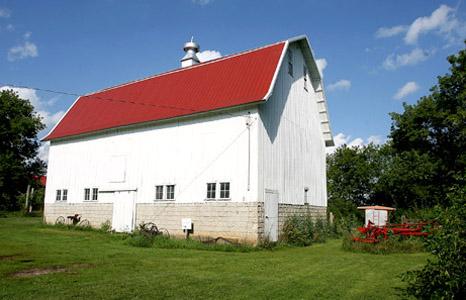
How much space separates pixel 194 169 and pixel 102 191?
6628 mm

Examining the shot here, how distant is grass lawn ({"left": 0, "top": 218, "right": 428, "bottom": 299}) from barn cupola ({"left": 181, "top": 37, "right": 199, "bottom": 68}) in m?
14.2

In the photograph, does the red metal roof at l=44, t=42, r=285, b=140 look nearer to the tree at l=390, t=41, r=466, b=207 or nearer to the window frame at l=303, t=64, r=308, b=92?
the window frame at l=303, t=64, r=308, b=92

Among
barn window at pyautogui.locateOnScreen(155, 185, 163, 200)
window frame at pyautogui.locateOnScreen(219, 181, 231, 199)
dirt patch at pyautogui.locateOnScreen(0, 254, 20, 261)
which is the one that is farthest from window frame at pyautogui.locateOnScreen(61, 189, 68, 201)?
dirt patch at pyautogui.locateOnScreen(0, 254, 20, 261)

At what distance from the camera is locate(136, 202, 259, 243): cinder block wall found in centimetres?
1612

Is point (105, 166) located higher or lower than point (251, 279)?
higher

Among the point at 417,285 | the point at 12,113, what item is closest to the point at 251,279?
the point at 417,285

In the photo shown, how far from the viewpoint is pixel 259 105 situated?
17.0m

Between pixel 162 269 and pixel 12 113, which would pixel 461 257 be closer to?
pixel 162 269

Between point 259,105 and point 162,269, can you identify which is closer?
point 162,269

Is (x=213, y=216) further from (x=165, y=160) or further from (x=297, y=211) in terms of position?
(x=297, y=211)

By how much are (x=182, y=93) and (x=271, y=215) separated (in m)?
7.53

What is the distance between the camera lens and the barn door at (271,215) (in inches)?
652

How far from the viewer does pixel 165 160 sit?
19.5m

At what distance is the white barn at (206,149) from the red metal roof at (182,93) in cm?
7
